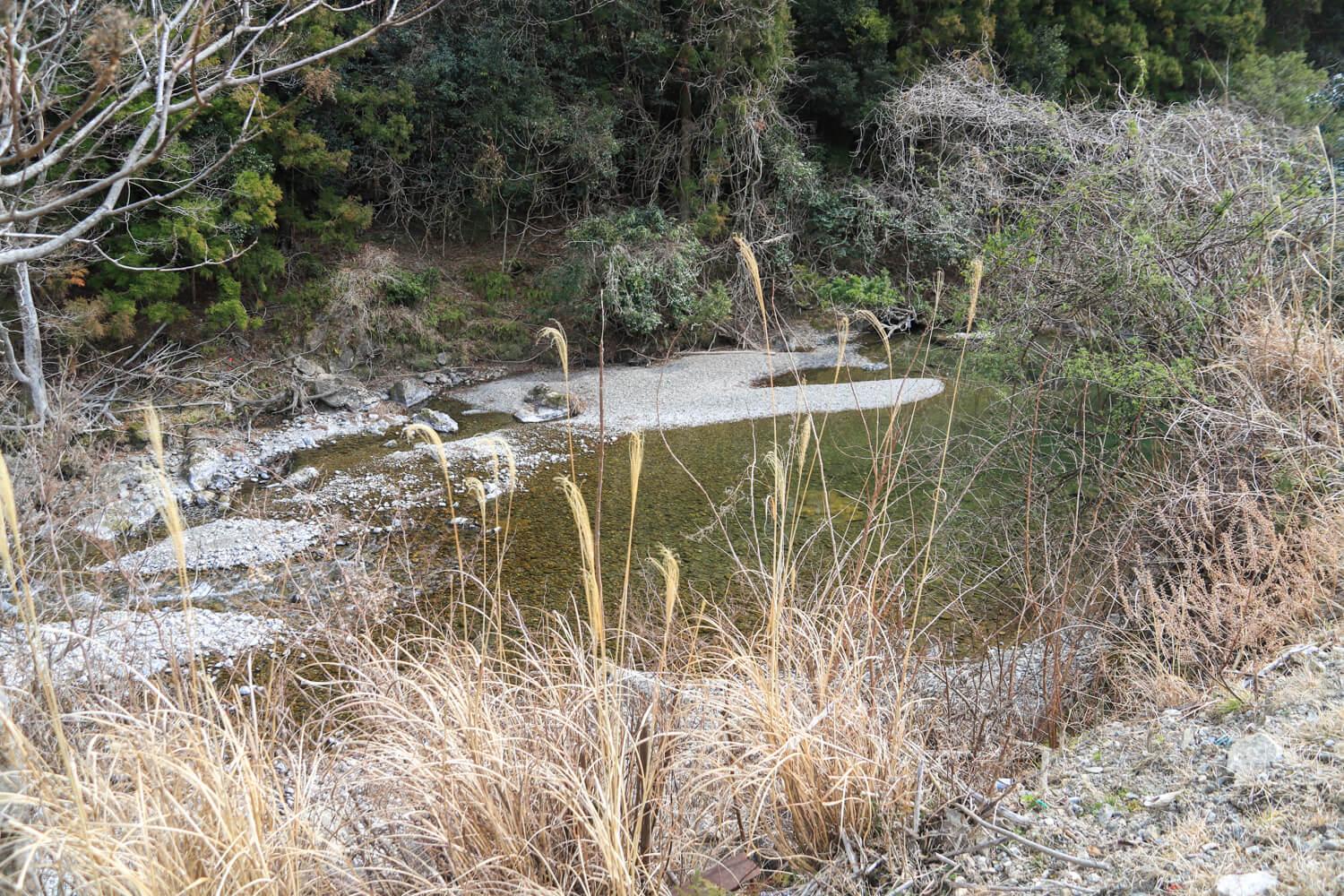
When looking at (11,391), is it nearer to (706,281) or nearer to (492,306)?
(492,306)

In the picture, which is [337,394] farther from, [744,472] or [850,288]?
[850,288]

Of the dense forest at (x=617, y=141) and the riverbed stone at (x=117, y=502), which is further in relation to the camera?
the dense forest at (x=617, y=141)

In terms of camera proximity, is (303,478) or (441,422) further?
(441,422)

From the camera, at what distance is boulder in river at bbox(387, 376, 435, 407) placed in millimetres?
9828

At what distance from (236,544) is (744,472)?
3480 millimetres

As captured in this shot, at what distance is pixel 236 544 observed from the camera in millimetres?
5789

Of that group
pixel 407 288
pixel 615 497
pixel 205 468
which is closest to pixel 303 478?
pixel 205 468

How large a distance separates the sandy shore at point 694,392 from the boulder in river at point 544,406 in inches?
5.5

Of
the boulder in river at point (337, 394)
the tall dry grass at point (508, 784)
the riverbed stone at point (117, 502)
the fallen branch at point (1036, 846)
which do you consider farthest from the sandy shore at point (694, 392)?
the fallen branch at point (1036, 846)

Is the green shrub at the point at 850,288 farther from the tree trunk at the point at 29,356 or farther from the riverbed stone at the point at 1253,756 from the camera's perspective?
the riverbed stone at the point at 1253,756

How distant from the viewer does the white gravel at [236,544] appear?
5.54 meters

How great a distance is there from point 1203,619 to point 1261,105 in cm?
751

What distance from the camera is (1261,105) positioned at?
8242mm

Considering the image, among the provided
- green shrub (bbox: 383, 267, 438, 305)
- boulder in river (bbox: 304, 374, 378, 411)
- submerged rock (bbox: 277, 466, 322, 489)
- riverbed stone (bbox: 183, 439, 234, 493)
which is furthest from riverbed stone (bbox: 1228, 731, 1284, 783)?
green shrub (bbox: 383, 267, 438, 305)
